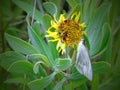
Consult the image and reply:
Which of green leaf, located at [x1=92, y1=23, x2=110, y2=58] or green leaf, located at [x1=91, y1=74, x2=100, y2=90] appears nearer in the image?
green leaf, located at [x1=92, y1=23, x2=110, y2=58]

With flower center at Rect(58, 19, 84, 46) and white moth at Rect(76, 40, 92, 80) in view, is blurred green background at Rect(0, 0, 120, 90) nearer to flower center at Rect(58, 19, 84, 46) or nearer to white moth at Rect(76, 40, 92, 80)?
flower center at Rect(58, 19, 84, 46)

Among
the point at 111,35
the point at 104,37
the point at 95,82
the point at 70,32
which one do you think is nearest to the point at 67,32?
the point at 70,32

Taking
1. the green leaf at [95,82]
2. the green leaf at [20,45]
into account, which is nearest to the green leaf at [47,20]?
the green leaf at [20,45]

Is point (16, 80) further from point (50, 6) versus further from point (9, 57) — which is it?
point (50, 6)

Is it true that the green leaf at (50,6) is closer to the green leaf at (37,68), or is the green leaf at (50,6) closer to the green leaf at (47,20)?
the green leaf at (47,20)

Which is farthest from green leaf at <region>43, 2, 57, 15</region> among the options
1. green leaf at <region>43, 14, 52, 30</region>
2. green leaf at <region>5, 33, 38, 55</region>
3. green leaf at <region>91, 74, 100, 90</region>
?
green leaf at <region>91, 74, 100, 90</region>

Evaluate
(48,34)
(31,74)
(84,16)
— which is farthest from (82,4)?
(31,74)

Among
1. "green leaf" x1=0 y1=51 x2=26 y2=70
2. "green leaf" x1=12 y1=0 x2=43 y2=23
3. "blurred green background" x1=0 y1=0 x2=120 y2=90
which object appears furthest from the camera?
"blurred green background" x1=0 y1=0 x2=120 y2=90
